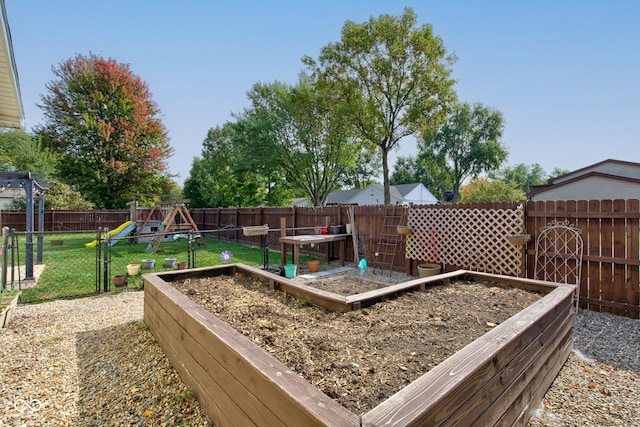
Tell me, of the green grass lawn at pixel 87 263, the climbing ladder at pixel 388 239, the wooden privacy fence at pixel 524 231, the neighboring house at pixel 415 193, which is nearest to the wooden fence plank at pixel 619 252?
the wooden privacy fence at pixel 524 231

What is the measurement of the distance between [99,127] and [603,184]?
27.4 m

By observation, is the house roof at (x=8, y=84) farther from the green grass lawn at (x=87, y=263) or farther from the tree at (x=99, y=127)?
the tree at (x=99, y=127)

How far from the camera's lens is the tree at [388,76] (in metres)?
15.6

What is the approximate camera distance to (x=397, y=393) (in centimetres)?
124

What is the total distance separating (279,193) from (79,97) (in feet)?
47.6

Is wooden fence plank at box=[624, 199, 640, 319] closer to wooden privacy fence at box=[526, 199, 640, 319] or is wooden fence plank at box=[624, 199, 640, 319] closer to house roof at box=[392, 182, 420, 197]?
wooden privacy fence at box=[526, 199, 640, 319]

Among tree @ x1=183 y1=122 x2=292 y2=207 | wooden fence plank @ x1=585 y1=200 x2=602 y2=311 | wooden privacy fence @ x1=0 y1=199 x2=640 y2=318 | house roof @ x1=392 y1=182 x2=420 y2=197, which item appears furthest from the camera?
house roof @ x1=392 y1=182 x2=420 y2=197

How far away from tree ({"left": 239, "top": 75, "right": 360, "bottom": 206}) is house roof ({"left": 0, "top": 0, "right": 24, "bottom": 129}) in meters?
15.0

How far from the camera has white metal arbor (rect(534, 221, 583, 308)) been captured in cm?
489

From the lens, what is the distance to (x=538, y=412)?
2287 mm

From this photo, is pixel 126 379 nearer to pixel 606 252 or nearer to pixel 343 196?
pixel 606 252

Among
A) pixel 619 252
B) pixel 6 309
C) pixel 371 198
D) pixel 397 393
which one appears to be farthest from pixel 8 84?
pixel 371 198

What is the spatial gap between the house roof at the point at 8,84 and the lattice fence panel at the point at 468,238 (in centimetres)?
746

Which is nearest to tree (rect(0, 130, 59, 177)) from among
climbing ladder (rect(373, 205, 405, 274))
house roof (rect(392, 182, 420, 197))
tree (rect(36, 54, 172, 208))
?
tree (rect(36, 54, 172, 208))
